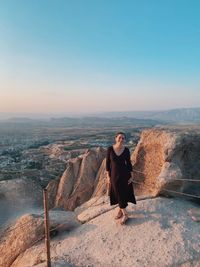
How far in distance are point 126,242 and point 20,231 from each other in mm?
3763

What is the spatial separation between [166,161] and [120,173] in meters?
2.63

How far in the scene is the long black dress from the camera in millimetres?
9480

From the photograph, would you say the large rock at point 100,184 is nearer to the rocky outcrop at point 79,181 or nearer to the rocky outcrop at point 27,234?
the rocky outcrop at point 79,181

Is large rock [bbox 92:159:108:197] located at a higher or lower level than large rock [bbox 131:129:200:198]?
lower

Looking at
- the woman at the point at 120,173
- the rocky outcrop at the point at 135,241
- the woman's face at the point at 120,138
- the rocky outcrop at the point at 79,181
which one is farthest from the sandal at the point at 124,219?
the rocky outcrop at the point at 79,181

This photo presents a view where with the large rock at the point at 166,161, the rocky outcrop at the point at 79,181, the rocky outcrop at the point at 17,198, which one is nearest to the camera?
the large rock at the point at 166,161

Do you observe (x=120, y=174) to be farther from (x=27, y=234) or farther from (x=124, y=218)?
(x=27, y=234)

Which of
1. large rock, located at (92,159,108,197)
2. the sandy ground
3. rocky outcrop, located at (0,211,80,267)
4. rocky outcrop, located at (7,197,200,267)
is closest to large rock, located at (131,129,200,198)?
rocky outcrop, located at (7,197,200,267)

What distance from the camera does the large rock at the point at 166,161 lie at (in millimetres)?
11250

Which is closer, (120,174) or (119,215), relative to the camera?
(120,174)

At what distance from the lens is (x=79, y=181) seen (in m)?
17.5

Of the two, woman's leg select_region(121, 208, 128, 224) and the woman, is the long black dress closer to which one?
the woman

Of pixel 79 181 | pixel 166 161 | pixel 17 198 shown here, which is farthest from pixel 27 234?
pixel 79 181

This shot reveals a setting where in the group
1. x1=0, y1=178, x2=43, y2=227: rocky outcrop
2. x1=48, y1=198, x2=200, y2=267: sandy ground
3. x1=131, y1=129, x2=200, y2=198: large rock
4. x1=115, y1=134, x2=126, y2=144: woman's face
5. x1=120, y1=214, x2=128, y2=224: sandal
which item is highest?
x1=115, y1=134, x2=126, y2=144: woman's face
